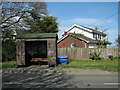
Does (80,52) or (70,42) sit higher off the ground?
(70,42)

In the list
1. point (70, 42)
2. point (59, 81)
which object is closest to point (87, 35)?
point (70, 42)

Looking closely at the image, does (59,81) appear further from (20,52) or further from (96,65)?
(96,65)

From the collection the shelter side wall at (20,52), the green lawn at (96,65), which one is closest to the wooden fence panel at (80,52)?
the green lawn at (96,65)

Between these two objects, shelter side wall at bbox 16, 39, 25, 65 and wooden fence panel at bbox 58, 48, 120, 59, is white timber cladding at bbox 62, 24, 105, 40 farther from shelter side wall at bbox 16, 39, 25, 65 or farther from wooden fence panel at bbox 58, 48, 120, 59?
shelter side wall at bbox 16, 39, 25, 65

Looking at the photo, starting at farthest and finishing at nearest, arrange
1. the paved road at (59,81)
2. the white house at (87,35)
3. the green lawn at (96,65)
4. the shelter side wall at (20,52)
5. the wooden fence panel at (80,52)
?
the white house at (87,35)
the wooden fence panel at (80,52)
the shelter side wall at (20,52)
the green lawn at (96,65)
the paved road at (59,81)

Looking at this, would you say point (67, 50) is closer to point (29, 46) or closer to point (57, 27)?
point (29, 46)

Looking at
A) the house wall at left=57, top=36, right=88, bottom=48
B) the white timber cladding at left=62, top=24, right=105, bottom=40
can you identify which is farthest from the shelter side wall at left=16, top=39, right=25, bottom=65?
the white timber cladding at left=62, top=24, right=105, bottom=40

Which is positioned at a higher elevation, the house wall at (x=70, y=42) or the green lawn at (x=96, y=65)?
the house wall at (x=70, y=42)

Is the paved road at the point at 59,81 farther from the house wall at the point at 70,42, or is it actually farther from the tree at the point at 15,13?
the house wall at the point at 70,42

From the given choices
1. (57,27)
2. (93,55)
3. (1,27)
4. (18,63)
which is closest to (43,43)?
(18,63)

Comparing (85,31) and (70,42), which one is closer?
(70,42)

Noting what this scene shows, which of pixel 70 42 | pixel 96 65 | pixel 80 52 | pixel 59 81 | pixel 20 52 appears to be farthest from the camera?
pixel 70 42

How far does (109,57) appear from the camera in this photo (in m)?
20.5

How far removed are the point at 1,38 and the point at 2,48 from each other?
4.19 feet
